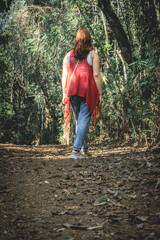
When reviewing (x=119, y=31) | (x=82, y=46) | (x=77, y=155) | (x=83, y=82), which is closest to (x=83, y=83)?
(x=83, y=82)

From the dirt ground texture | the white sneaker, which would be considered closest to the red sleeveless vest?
the white sneaker

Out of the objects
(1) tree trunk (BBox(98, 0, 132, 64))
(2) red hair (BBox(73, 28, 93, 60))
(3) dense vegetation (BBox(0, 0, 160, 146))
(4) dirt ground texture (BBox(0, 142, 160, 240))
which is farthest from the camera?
(1) tree trunk (BBox(98, 0, 132, 64))

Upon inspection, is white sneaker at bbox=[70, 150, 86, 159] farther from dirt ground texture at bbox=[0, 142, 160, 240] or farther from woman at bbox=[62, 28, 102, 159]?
dirt ground texture at bbox=[0, 142, 160, 240]

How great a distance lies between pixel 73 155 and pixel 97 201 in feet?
6.18

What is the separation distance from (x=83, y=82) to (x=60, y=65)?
6026 millimetres

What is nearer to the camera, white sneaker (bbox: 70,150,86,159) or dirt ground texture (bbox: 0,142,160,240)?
dirt ground texture (bbox: 0,142,160,240)

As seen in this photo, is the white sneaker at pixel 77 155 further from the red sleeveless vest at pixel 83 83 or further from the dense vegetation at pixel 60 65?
the dense vegetation at pixel 60 65

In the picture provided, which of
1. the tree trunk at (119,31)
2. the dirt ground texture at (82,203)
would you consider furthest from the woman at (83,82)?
the tree trunk at (119,31)

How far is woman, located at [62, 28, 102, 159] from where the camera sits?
3.76 meters

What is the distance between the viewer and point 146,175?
96.7 inches

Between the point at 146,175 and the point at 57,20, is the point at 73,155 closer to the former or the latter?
the point at 146,175

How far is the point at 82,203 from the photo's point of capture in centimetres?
196

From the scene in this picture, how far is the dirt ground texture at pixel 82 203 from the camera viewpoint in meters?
1.48

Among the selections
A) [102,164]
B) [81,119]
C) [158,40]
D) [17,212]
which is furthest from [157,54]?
[17,212]
